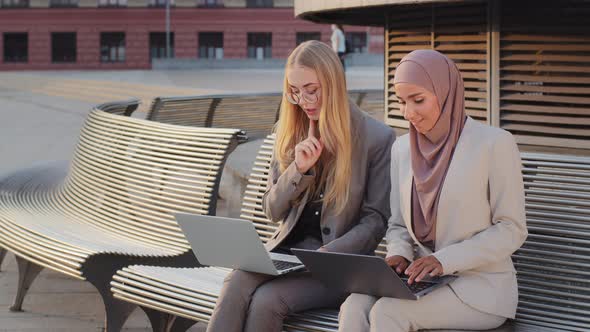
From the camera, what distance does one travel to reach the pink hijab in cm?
355

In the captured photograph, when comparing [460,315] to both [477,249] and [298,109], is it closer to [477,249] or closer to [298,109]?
[477,249]

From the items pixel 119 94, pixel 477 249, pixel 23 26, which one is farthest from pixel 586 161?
pixel 23 26

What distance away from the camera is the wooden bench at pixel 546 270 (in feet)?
12.8

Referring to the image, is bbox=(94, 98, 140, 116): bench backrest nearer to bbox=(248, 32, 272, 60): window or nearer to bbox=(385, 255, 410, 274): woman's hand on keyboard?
bbox=(385, 255, 410, 274): woman's hand on keyboard

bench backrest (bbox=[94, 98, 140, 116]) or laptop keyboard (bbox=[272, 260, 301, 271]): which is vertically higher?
bench backrest (bbox=[94, 98, 140, 116])

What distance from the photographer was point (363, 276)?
345 centimetres

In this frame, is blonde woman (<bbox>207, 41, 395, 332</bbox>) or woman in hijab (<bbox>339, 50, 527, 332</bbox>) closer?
woman in hijab (<bbox>339, 50, 527, 332</bbox>)

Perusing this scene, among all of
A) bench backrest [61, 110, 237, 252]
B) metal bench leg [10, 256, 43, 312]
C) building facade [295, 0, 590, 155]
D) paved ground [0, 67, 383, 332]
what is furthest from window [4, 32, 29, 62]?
metal bench leg [10, 256, 43, 312]

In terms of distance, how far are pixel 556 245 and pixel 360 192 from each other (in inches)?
29.6

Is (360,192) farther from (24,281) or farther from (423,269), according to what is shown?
(24,281)

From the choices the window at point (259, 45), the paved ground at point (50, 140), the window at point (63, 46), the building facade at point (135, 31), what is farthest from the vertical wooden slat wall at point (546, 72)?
the window at point (63, 46)

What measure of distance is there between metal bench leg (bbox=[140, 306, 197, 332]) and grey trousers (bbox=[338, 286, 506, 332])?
A: 1.44 meters

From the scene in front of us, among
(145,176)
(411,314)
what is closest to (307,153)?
(411,314)

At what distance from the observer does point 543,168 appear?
165 inches
